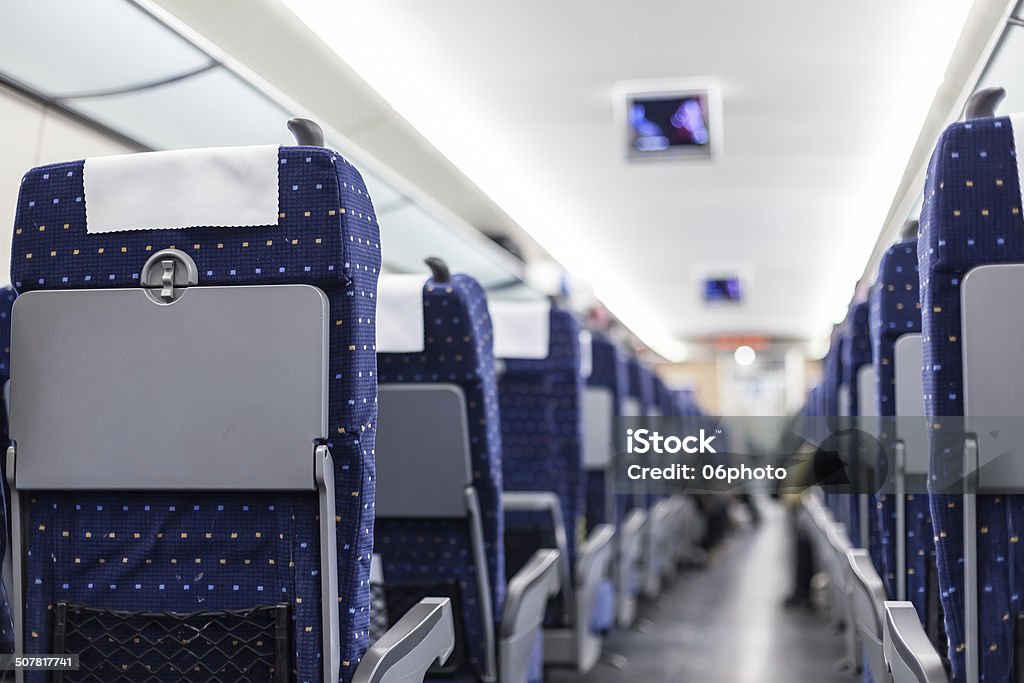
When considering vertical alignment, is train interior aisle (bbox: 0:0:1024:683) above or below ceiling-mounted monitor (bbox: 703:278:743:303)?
below

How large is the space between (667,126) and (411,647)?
4.77 m

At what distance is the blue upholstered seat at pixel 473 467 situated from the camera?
2.44m

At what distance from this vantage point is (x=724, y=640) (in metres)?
5.98

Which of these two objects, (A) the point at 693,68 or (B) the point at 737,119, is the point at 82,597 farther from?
(B) the point at 737,119

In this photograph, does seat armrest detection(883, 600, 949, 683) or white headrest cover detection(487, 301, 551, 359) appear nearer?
seat armrest detection(883, 600, 949, 683)

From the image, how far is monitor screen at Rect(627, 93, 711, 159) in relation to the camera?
5.95m

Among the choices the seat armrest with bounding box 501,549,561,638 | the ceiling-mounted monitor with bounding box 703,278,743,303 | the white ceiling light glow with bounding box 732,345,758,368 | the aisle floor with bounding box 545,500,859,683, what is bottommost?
the aisle floor with bounding box 545,500,859,683

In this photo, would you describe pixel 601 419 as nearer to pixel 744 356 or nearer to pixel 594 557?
pixel 594 557

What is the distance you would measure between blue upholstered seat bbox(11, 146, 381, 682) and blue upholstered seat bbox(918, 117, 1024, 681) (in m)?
1.05

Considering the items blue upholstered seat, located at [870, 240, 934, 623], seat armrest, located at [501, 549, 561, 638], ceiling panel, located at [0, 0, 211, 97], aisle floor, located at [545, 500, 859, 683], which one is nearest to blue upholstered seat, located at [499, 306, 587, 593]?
seat armrest, located at [501, 549, 561, 638]

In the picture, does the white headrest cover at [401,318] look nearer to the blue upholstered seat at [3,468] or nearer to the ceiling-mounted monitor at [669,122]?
the blue upholstered seat at [3,468]

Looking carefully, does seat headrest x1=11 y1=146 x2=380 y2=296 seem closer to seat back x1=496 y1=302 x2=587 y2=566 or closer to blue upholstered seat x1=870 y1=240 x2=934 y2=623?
blue upholstered seat x1=870 y1=240 x2=934 y2=623

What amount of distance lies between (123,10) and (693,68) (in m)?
3.34

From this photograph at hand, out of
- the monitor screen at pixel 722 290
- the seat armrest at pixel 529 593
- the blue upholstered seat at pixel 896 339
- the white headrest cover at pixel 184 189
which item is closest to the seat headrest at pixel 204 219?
the white headrest cover at pixel 184 189
